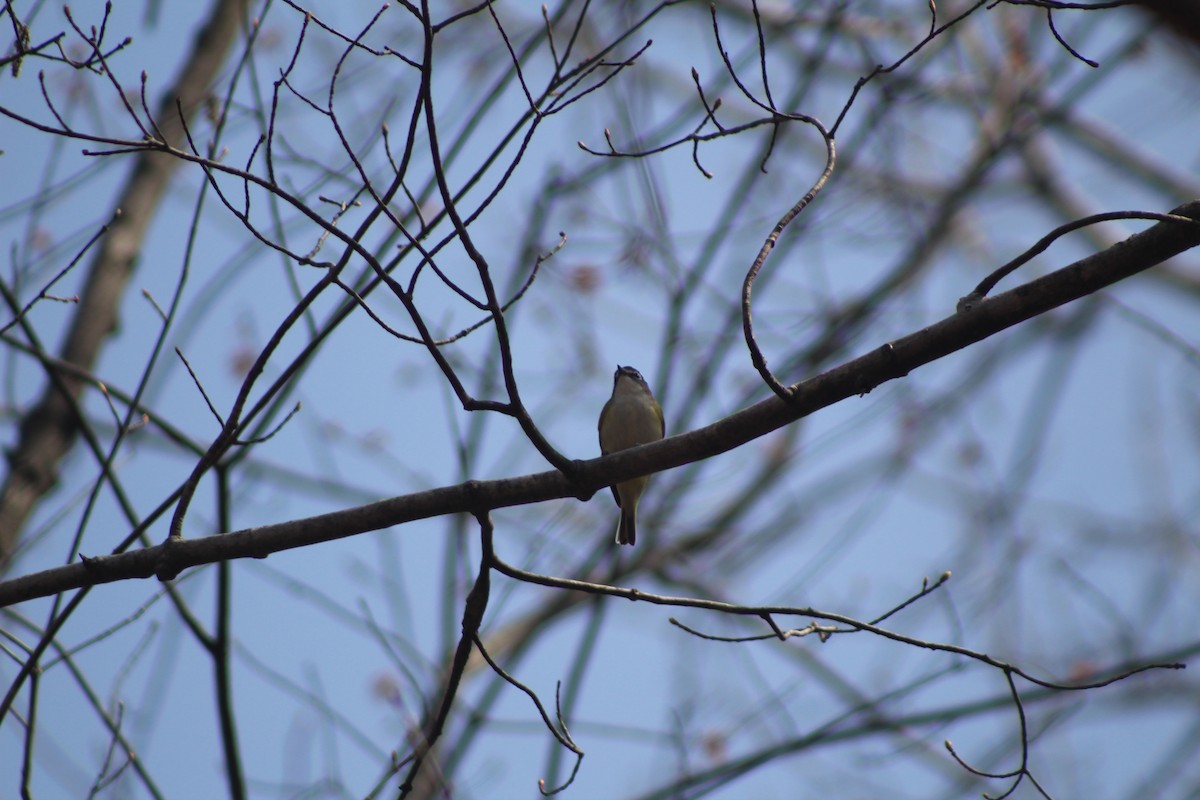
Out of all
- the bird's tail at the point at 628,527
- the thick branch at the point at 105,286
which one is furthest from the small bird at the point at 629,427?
the thick branch at the point at 105,286

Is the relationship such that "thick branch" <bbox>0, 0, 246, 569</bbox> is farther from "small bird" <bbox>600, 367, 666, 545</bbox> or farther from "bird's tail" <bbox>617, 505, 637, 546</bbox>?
"bird's tail" <bbox>617, 505, 637, 546</bbox>

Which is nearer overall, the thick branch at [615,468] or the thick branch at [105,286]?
the thick branch at [615,468]

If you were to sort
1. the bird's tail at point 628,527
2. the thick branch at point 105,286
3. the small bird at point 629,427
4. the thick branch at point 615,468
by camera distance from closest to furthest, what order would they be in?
the thick branch at point 615,468 < the thick branch at point 105,286 < the small bird at point 629,427 < the bird's tail at point 628,527

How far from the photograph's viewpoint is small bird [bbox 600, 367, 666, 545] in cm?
567

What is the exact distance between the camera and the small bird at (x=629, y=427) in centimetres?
567

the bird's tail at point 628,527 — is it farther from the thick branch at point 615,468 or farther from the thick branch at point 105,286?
the thick branch at point 615,468

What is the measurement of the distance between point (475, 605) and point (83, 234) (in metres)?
2.78

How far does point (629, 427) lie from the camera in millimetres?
5664

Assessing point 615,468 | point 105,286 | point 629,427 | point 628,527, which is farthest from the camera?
point 628,527

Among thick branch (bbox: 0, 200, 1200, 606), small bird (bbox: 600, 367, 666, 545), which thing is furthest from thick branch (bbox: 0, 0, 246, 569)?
small bird (bbox: 600, 367, 666, 545)

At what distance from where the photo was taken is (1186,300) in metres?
9.93

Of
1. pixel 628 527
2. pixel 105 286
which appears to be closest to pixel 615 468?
pixel 628 527

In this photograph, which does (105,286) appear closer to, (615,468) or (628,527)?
(628,527)

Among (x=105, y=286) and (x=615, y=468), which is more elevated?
(x=105, y=286)
